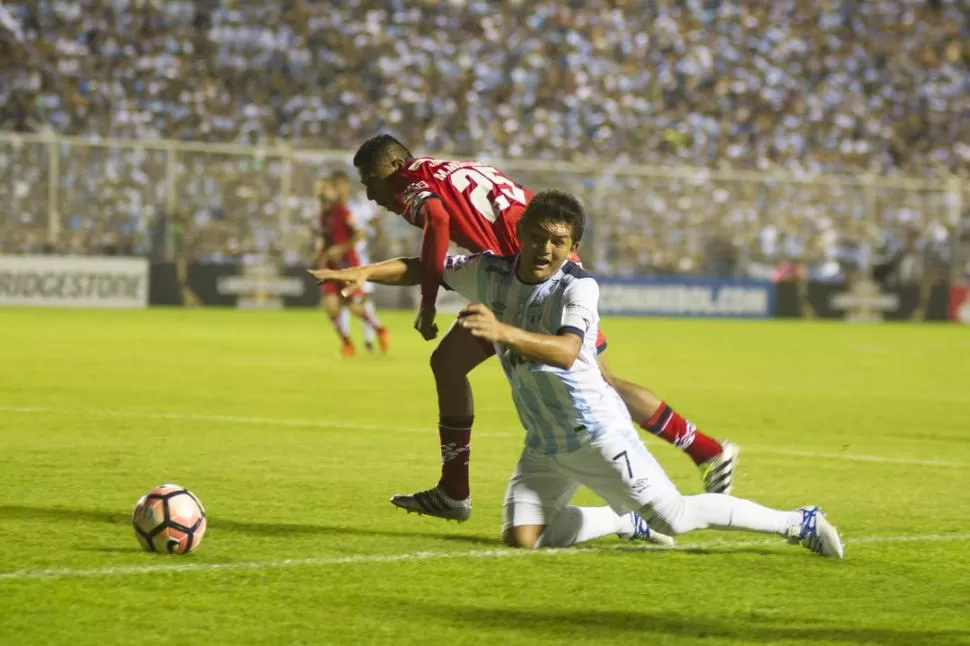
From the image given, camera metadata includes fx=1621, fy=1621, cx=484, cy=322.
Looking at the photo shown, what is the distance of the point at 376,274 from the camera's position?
7.18m

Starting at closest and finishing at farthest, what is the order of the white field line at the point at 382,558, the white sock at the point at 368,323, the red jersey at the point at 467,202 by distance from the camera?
the white field line at the point at 382,558
the red jersey at the point at 467,202
the white sock at the point at 368,323

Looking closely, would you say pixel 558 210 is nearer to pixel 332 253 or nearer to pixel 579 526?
pixel 579 526

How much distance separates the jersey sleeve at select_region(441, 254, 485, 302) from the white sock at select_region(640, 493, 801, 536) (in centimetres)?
125

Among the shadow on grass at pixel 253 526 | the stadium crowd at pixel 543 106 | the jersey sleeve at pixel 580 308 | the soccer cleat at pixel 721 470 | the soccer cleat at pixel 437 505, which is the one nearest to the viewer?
the jersey sleeve at pixel 580 308

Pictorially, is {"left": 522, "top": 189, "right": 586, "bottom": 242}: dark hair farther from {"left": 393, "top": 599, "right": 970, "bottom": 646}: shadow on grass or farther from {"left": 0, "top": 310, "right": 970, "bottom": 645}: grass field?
{"left": 393, "top": 599, "right": 970, "bottom": 646}: shadow on grass

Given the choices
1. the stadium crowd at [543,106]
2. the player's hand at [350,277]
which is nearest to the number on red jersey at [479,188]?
the player's hand at [350,277]

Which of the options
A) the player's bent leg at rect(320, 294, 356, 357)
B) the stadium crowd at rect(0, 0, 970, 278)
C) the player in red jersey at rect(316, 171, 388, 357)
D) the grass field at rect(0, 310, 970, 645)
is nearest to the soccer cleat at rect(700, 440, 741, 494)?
the grass field at rect(0, 310, 970, 645)

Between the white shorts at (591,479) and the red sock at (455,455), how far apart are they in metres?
0.73

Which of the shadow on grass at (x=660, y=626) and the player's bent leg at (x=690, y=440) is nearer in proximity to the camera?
the shadow on grass at (x=660, y=626)

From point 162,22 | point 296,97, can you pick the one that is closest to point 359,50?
point 296,97

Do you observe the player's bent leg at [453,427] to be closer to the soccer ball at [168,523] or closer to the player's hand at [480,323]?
the soccer ball at [168,523]

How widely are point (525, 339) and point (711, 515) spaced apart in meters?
1.07

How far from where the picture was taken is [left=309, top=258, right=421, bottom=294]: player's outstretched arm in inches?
270

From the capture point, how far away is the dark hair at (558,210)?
6.15 metres
